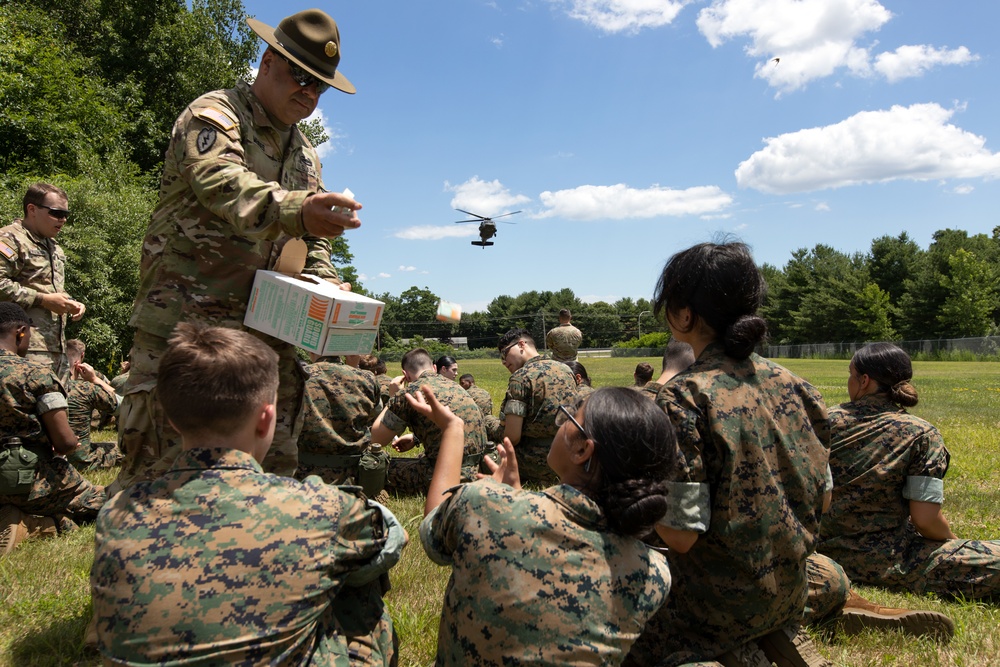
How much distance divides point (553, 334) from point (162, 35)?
2216cm

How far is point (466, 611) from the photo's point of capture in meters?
2.10

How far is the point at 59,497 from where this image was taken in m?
5.24

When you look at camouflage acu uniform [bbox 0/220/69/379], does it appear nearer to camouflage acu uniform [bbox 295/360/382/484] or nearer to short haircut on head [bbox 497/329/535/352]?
camouflage acu uniform [bbox 295/360/382/484]

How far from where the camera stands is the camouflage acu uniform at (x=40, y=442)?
188 inches

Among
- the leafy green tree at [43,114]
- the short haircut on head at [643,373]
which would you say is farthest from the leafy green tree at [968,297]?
the leafy green tree at [43,114]

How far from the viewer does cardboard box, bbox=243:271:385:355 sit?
2715mm

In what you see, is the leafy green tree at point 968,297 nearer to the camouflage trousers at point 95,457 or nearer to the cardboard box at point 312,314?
the camouflage trousers at point 95,457

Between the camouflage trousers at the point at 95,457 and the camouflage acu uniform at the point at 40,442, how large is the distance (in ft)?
5.25

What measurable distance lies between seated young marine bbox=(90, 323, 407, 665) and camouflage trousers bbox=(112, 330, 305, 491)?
102cm

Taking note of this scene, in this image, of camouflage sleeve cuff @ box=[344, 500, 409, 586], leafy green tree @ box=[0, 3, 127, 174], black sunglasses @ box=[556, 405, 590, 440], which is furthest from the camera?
leafy green tree @ box=[0, 3, 127, 174]

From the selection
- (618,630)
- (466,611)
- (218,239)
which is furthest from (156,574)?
(218,239)

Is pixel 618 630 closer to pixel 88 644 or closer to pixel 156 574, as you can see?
pixel 156 574

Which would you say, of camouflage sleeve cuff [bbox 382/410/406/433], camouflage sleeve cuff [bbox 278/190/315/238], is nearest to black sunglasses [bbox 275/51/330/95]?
camouflage sleeve cuff [bbox 278/190/315/238]

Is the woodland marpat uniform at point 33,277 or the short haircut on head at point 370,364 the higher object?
the woodland marpat uniform at point 33,277
